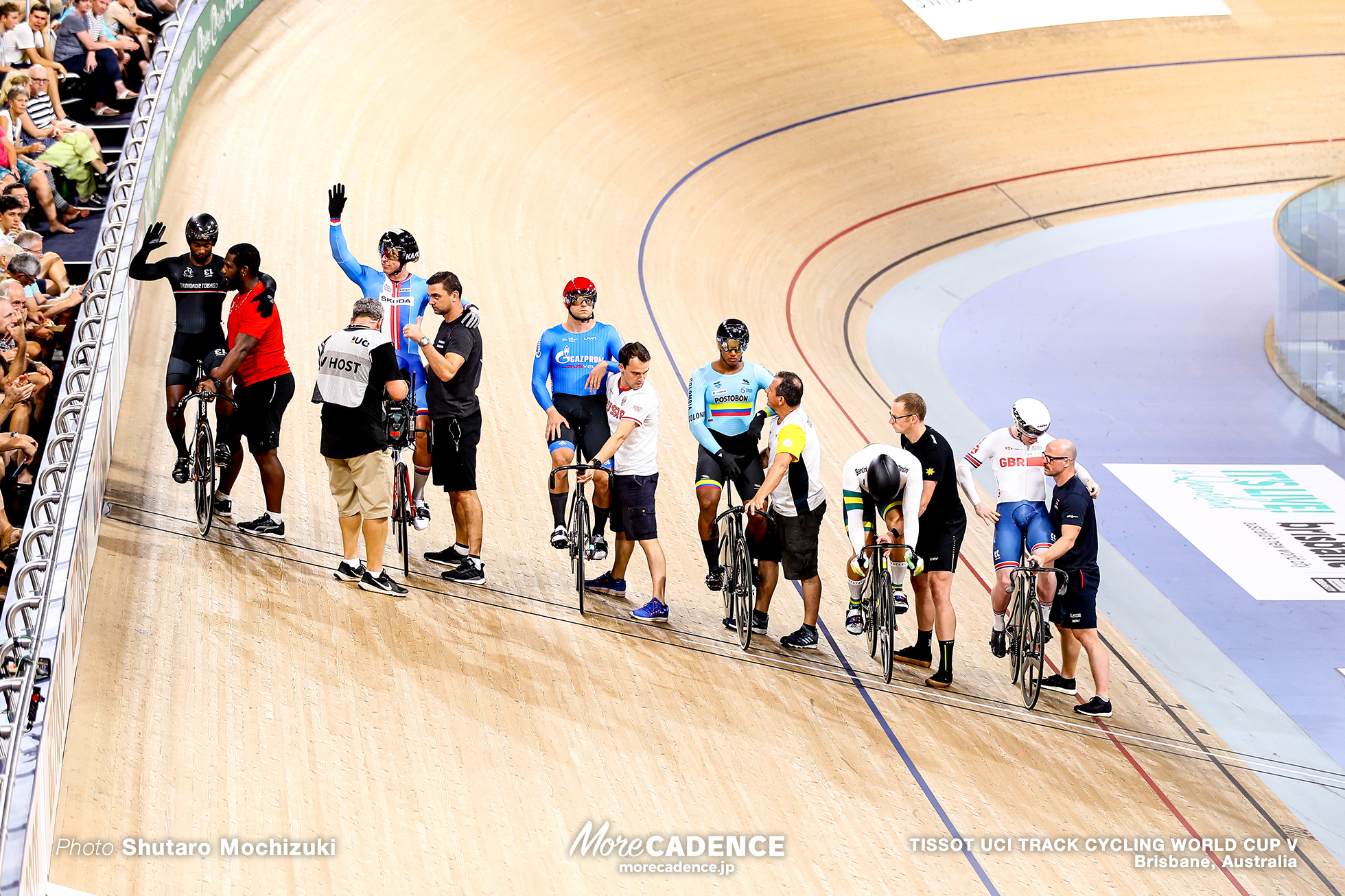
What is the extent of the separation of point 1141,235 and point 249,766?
10.3 m

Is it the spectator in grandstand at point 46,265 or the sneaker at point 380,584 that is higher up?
the spectator in grandstand at point 46,265

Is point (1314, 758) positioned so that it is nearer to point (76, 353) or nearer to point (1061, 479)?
point (1061, 479)

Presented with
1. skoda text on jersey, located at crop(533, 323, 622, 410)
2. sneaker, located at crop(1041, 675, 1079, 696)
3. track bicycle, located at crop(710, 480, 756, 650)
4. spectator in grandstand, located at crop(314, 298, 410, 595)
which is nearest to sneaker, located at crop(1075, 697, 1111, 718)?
sneaker, located at crop(1041, 675, 1079, 696)

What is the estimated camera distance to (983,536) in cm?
638

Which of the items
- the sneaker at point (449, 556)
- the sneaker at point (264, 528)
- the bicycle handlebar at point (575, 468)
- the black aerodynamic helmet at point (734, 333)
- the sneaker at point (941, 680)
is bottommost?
the sneaker at point (941, 680)

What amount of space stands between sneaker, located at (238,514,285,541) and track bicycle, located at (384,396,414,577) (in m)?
0.50

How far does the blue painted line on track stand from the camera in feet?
13.0

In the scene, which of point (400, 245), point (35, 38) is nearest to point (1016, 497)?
point (400, 245)

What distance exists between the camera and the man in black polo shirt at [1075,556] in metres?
4.34

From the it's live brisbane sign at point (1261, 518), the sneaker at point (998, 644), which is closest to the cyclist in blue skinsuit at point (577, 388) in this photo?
the sneaker at point (998, 644)

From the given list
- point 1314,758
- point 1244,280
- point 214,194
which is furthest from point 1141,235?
point 214,194

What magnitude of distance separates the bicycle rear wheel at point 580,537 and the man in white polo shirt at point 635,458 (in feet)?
0.39

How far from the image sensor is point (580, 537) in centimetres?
454

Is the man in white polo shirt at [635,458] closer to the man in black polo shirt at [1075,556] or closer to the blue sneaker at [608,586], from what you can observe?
the blue sneaker at [608,586]
